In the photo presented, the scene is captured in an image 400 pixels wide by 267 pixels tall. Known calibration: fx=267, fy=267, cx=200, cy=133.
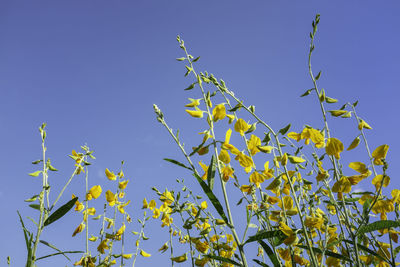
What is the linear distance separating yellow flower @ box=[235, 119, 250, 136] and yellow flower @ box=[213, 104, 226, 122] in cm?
14

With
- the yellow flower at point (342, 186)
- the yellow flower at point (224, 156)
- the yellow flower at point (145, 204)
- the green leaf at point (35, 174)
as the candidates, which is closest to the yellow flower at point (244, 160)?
the yellow flower at point (224, 156)

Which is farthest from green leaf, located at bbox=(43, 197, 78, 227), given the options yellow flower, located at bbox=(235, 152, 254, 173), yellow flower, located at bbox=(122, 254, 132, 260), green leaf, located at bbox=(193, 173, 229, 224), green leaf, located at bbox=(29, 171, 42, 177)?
yellow flower, located at bbox=(122, 254, 132, 260)

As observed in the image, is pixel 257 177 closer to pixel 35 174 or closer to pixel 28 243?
pixel 28 243

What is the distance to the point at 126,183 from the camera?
2.98 meters

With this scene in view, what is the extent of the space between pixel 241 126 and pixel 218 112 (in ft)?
0.69

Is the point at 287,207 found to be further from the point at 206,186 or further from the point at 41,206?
the point at 41,206

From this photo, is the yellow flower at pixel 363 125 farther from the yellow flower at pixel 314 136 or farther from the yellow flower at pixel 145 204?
the yellow flower at pixel 145 204

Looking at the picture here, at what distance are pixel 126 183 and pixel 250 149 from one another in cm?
177

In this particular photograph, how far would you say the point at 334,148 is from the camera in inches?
59.6

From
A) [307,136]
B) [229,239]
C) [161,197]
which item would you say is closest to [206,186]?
[307,136]

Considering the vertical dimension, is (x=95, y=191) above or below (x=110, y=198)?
below

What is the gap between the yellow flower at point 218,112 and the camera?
1.62 m

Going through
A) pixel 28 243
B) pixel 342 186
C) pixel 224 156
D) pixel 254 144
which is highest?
pixel 254 144

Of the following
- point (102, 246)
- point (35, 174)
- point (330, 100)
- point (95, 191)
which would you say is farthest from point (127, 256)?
point (330, 100)
